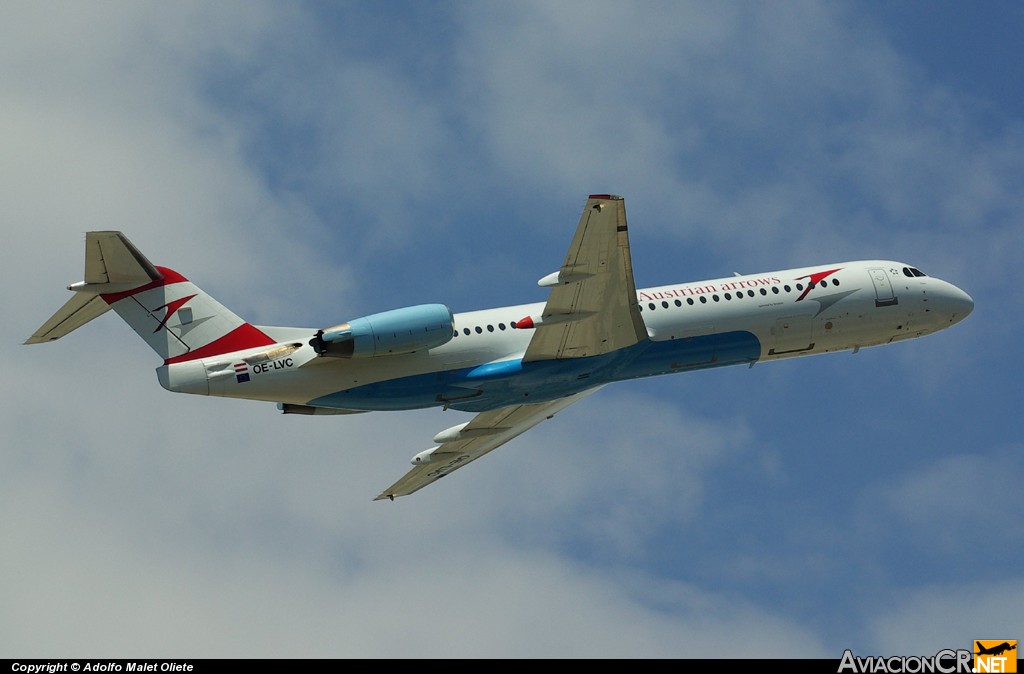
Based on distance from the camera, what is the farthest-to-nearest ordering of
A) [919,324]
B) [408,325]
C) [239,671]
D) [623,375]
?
[919,324], [623,375], [408,325], [239,671]

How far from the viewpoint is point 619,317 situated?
143ft

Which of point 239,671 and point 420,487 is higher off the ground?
point 420,487

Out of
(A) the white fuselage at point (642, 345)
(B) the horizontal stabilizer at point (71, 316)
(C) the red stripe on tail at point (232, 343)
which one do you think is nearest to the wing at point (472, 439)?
(A) the white fuselage at point (642, 345)

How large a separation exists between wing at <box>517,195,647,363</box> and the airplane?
0.15ft

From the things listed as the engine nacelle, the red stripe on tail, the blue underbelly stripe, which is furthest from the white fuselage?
the engine nacelle

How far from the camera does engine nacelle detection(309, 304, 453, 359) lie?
41.2 meters

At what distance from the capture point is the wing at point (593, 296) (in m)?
40.5

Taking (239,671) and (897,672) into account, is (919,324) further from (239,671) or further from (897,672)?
(239,671)

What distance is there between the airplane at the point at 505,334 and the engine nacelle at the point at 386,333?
0.04 metres

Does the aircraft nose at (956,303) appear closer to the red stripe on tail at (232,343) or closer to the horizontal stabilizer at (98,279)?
the red stripe on tail at (232,343)

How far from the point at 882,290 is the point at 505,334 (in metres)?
14.3

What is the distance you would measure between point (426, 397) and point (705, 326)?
9746mm

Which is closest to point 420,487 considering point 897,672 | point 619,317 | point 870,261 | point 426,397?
point 426,397

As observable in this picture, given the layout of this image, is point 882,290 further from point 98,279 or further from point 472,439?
point 98,279
